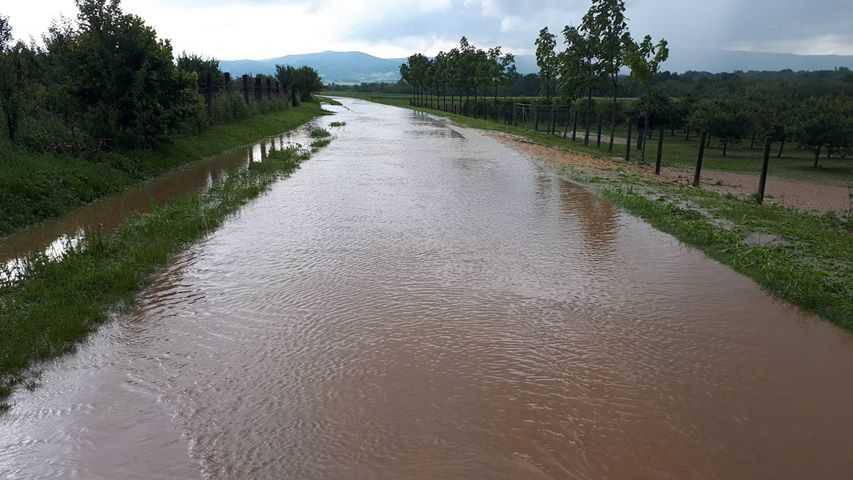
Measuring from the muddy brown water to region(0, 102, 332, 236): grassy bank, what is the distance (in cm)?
385

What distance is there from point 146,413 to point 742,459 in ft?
14.7

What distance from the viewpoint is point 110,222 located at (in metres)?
10.9

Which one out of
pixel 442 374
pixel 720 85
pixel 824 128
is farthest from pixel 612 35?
pixel 720 85

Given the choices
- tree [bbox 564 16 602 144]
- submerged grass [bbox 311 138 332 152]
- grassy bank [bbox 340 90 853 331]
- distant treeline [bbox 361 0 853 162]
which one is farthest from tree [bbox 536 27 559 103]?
grassy bank [bbox 340 90 853 331]

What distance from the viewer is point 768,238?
996cm

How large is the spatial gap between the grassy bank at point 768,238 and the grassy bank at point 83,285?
8096 millimetres

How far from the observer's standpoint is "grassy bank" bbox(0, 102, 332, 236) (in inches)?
412

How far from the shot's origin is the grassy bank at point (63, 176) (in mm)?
10453

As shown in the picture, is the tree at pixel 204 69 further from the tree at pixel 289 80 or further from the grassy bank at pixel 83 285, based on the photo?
the tree at pixel 289 80

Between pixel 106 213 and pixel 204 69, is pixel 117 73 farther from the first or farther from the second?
pixel 204 69

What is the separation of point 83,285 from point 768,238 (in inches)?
400

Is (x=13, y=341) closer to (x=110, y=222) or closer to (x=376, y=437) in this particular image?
(x=376, y=437)

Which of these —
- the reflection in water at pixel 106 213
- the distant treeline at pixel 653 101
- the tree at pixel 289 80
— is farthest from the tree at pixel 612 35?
the tree at pixel 289 80

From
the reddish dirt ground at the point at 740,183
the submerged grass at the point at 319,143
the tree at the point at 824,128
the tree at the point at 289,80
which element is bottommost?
the reddish dirt ground at the point at 740,183
